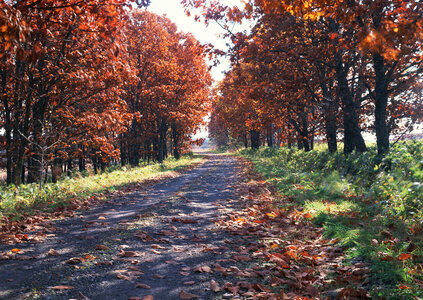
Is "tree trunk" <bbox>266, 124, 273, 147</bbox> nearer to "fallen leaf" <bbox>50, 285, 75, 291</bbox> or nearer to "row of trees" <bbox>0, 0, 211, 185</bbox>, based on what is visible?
"row of trees" <bbox>0, 0, 211, 185</bbox>

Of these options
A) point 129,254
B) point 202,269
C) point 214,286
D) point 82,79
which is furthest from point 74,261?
point 82,79

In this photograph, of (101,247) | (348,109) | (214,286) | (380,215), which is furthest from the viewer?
(348,109)

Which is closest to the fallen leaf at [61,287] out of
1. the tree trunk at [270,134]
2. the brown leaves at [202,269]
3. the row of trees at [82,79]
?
the brown leaves at [202,269]

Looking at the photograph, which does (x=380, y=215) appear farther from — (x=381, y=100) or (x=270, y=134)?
(x=270, y=134)

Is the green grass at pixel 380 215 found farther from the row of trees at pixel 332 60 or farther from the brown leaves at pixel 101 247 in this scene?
the brown leaves at pixel 101 247

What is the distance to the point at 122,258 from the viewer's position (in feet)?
13.3

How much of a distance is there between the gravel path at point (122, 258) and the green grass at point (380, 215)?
6.15ft

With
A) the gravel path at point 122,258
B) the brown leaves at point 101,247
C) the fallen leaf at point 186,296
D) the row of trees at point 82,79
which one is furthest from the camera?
the row of trees at point 82,79

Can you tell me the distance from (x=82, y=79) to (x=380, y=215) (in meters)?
11.5

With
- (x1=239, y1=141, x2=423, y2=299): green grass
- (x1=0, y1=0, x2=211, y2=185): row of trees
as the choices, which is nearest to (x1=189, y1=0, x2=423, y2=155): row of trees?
(x1=239, y1=141, x2=423, y2=299): green grass

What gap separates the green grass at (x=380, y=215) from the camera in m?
3.08

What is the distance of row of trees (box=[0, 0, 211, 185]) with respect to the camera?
6283 mm

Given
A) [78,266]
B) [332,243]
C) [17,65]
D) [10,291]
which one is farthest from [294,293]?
[17,65]

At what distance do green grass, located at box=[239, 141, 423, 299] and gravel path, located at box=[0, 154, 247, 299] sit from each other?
1.88 metres
